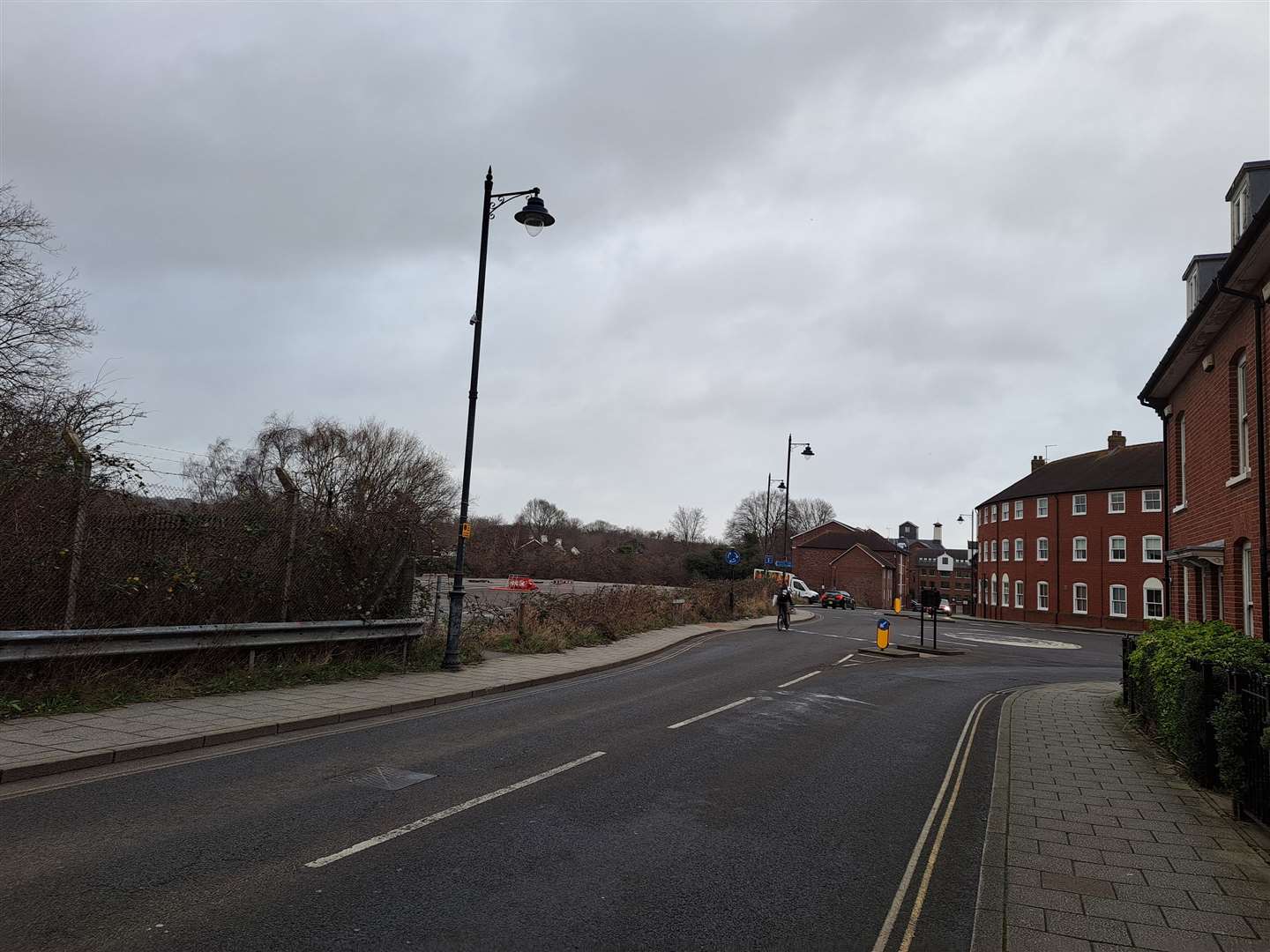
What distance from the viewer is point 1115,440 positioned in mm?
55500

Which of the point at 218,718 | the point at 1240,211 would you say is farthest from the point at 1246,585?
the point at 218,718

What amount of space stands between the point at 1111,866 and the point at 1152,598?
50696 millimetres

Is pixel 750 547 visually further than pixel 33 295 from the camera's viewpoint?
Yes

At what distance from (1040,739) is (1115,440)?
53.8m

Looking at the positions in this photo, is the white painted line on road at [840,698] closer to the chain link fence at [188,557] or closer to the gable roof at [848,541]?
the chain link fence at [188,557]

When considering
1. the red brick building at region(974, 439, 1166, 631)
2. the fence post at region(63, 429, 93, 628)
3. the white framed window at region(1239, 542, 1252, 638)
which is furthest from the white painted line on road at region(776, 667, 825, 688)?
the red brick building at region(974, 439, 1166, 631)

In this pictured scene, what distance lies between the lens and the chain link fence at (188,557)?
28.3 ft

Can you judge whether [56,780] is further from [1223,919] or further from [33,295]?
[33,295]

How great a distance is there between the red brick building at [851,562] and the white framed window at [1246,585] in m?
66.0

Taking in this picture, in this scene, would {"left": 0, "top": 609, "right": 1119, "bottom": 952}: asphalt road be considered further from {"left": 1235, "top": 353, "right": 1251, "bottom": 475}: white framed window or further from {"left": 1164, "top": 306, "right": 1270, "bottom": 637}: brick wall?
{"left": 1235, "top": 353, "right": 1251, "bottom": 475}: white framed window

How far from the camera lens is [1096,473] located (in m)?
52.6

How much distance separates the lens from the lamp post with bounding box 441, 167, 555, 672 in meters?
12.5

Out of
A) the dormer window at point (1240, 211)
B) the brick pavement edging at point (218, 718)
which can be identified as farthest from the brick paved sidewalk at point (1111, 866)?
the dormer window at point (1240, 211)

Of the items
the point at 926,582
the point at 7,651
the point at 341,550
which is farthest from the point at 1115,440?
the point at 926,582
